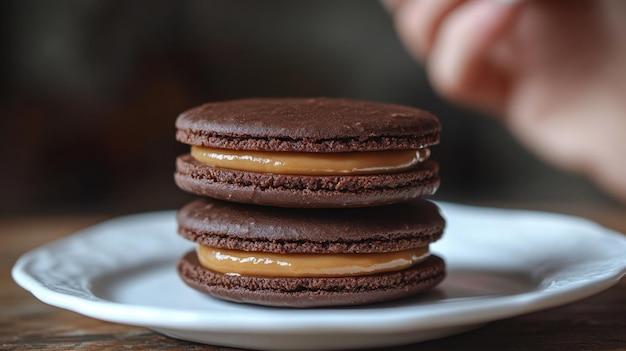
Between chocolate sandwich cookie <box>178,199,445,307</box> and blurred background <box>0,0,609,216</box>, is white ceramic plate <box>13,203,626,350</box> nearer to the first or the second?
chocolate sandwich cookie <box>178,199,445,307</box>

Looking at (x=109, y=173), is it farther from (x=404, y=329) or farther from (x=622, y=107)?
(x=404, y=329)

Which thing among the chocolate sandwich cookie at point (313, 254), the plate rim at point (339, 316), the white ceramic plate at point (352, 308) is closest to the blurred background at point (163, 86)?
the white ceramic plate at point (352, 308)

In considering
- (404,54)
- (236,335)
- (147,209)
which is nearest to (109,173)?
(147,209)

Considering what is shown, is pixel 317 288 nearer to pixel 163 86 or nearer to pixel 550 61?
pixel 550 61

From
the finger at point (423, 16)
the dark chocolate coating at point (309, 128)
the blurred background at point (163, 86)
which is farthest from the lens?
the blurred background at point (163, 86)

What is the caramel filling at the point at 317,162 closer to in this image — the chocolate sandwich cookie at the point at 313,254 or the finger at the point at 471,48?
the chocolate sandwich cookie at the point at 313,254

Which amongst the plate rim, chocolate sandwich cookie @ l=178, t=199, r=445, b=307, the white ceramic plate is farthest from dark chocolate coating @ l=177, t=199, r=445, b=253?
the plate rim

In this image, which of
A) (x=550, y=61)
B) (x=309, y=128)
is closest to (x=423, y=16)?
(x=550, y=61)
